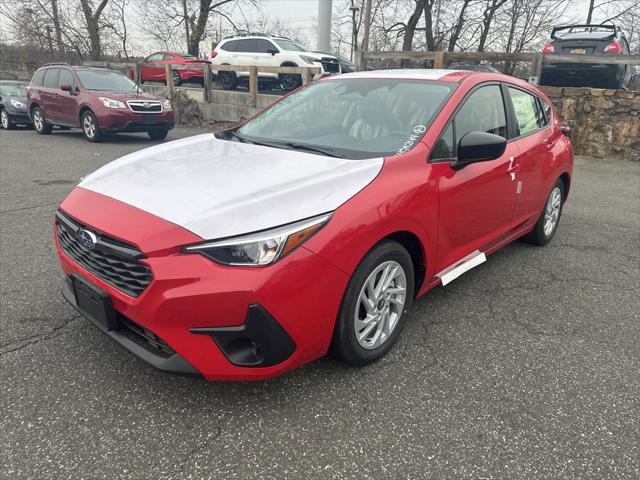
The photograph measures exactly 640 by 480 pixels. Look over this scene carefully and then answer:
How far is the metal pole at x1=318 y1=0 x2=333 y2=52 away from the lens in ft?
71.4

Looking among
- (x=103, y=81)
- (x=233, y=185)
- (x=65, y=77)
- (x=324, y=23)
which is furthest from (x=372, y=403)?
(x=324, y=23)

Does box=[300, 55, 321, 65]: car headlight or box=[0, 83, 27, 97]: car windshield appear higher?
box=[300, 55, 321, 65]: car headlight

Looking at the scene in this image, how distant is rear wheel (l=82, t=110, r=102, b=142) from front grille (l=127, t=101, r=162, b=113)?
2.97 feet

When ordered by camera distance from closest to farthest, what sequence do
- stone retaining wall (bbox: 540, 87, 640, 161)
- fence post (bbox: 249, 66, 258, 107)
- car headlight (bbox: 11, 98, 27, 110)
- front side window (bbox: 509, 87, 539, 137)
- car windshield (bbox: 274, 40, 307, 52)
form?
front side window (bbox: 509, 87, 539, 137) < stone retaining wall (bbox: 540, 87, 640, 161) < fence post (bbox: 249, 66, 258, 107) < car headlight (bbox: 11, 98, 27, 110) < car windshield (bbox: 274, 40, 307, 52)

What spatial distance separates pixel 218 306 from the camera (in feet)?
6.24

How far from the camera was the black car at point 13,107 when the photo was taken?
1388cm

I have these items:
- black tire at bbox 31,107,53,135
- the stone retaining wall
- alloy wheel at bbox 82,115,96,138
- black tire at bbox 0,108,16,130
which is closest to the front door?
the stone retaining wall

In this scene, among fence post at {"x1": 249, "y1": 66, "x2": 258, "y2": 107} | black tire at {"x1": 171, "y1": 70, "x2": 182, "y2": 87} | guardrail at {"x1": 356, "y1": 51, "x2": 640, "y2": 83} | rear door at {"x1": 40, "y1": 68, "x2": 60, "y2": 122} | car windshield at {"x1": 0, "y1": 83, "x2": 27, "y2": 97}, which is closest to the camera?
guardrail at {"x1": 356, "y1": 51, "x2": 640, "y2": 83}

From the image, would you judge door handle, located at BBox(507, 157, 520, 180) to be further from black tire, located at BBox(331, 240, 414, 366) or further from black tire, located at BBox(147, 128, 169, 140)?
black tire, located at BBox(147, 128, 169, 140)

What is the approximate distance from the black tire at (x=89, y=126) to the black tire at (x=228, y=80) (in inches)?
240

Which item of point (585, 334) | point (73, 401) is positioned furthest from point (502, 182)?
point (73, 401)

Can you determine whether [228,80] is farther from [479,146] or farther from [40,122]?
[479,146]

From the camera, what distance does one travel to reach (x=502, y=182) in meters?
3.36

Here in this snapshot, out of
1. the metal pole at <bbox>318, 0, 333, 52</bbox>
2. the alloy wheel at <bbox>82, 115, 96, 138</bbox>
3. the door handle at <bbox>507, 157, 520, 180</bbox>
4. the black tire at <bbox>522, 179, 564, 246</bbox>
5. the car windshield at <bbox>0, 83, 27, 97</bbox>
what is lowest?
the black tire at <bbox>522, 179, 564, 246</bbox>
